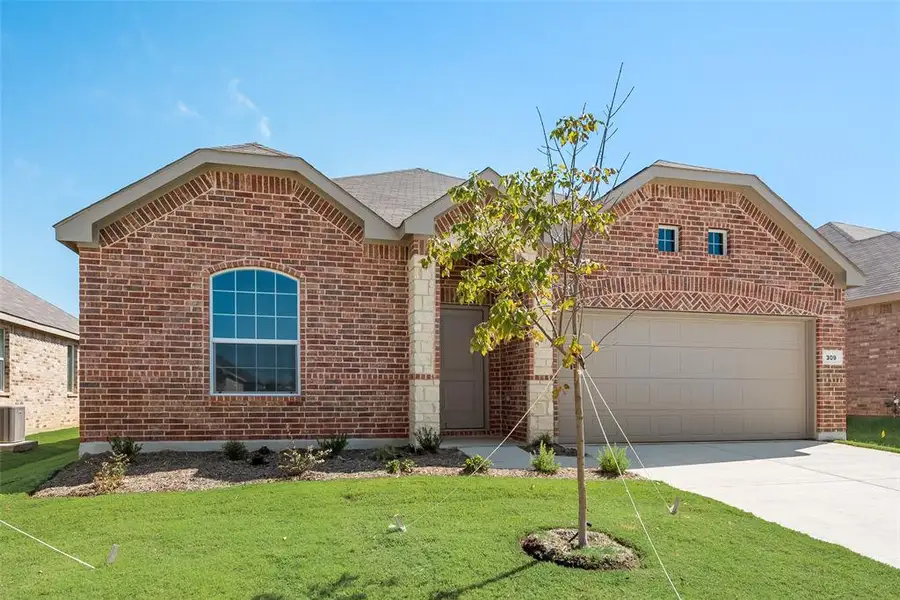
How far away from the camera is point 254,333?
33.2 ft

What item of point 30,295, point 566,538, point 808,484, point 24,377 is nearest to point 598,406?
point 808,484

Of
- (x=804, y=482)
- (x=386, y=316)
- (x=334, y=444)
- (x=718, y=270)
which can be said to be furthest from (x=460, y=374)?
(x=804, y=482)

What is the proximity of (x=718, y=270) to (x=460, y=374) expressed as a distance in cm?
530

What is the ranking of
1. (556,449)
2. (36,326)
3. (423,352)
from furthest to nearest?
1. (36,326)
2. (556,449)
3. (423,352)

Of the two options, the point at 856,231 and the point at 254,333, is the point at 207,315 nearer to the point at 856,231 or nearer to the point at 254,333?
the point at 254,333

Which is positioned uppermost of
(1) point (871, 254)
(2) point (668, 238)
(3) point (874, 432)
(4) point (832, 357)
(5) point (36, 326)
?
(1) point (871, 254)

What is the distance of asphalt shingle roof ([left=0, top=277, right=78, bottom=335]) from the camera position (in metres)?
16.3

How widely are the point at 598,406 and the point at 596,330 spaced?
1.41 meters

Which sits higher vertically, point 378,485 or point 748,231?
point 748,231

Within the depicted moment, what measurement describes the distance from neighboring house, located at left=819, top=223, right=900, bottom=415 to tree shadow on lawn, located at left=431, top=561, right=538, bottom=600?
13.7 metres

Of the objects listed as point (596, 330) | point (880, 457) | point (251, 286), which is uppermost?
point (251, 286)

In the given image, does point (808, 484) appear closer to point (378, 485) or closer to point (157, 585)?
point (378, 485)

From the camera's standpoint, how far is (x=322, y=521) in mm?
6145

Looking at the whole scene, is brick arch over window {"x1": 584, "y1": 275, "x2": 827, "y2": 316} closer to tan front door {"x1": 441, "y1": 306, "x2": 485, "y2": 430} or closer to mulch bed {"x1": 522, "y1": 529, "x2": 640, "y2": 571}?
tan front door {"x1": 441, "y1": 306, "x2": 485, "y2": 430}
